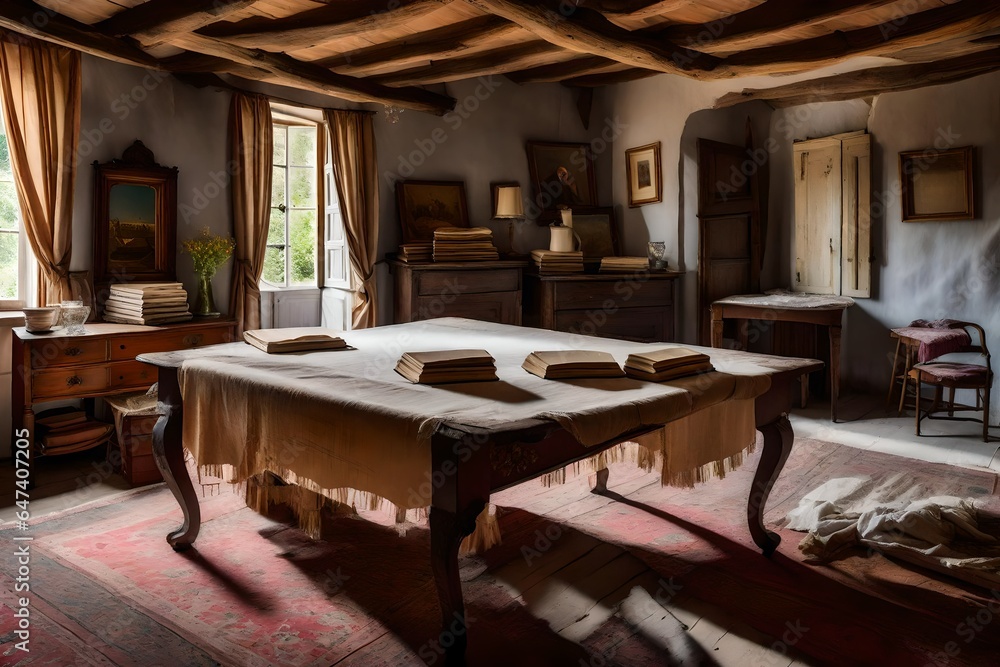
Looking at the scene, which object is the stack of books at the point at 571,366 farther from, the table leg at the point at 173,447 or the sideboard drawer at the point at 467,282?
the sideboard drawer at the point at 467,282

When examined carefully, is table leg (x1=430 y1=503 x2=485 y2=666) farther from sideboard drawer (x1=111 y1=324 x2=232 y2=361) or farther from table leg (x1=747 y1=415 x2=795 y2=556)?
sideboard drawer (x1=111 y1=324 x2=232 y2=361)

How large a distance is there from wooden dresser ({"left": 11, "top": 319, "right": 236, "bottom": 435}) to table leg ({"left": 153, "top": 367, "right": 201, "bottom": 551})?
1.48m

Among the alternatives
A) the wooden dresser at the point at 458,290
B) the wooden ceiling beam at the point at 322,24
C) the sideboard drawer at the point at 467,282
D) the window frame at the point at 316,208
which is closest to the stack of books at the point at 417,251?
the wooden dresser at the point at 458,290

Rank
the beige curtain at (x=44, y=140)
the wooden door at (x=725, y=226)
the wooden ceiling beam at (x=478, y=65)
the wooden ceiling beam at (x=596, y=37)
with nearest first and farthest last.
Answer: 1. the wooden ceiling beam at (x=596, y=37)
2. the beige curtain at (x=44, y=140)
3. the wooden ceiling beam at (x=478, y=65)
4. the wooden door at (x=725, y=226)

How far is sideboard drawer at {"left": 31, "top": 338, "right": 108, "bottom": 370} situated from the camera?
4116 mm

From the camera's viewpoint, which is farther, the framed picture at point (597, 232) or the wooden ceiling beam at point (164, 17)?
the framed picture at point (597, 232)

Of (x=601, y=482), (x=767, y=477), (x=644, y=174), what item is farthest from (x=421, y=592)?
(x=644, y=174)

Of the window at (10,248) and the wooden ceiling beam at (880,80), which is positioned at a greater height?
the wooden ceiling beam at (880,80)

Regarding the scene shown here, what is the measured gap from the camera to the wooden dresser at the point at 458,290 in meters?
5.90

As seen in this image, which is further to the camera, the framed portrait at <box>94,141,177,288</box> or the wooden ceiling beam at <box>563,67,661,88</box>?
the wooden ceiling beam at <box>563,67,661,88</box>

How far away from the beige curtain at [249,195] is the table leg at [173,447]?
243cm

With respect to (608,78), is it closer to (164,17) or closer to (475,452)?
(164,17)

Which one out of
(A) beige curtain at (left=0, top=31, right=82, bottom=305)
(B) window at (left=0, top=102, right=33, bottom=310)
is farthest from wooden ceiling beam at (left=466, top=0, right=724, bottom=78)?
(B) window at (left=0, top=102, right=33, bottom=310)

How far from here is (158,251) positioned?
16.8ft
